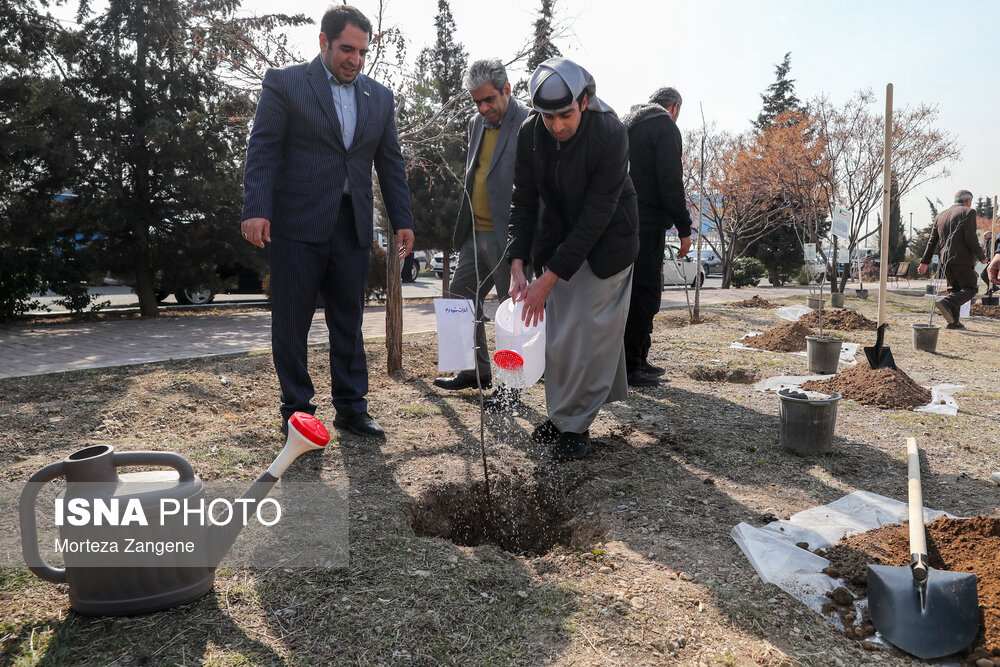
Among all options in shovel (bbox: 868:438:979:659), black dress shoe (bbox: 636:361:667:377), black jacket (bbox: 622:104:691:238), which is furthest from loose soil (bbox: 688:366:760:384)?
shovel (bbox: 868:438:979:659)

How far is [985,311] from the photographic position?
10953 millimetres

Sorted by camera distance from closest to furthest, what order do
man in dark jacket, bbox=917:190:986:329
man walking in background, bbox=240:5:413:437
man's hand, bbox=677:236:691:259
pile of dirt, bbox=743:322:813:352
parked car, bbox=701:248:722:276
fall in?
man walking in background, bbox=240:5:413:437, man's hand, bbox=677:236:691:259, pile of dirt, bbox=743:322:813:352, man in dark jacket, bbox=917:190:986:329, parked car, bbox=701:248:722:276

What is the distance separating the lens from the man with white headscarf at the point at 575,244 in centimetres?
305

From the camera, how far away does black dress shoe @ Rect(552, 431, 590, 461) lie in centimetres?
336

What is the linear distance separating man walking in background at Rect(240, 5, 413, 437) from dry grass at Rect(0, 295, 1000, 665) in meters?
0.56

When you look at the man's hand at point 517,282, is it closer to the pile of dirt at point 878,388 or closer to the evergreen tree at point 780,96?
the pile of dirt at point 878,388

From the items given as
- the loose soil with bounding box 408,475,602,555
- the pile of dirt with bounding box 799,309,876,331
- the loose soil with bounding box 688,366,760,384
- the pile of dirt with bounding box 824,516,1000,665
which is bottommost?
the loose soil with bounding box 408,475,602,555

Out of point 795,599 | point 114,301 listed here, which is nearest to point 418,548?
point 795,599

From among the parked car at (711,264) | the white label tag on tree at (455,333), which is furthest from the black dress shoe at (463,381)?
the parked car at (711,264)

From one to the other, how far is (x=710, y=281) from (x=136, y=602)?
27.3 meters

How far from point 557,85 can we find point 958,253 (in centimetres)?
873

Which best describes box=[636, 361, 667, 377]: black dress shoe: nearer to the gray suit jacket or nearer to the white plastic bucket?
the gray suit jacket

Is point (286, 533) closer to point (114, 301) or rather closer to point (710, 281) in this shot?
point (114, 301)

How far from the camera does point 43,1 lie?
8844 mm
